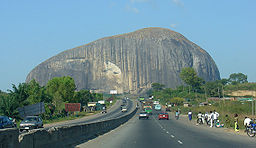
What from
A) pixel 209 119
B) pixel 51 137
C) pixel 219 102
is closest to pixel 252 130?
pixel 51 137

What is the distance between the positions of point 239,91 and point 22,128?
388 ft

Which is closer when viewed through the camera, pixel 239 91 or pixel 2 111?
pixel 2 111

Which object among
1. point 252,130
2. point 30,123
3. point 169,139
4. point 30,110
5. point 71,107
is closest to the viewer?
point 169,139

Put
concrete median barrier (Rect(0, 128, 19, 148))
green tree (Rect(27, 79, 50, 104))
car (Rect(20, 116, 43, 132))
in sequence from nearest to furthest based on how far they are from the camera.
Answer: concrete median barrier (Rect(0, 128, 19, 148)), car (Rect(20, 116, 43, 132)), green tree (Rect(27, 79, 50, 104))

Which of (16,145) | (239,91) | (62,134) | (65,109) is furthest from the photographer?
(239,91)

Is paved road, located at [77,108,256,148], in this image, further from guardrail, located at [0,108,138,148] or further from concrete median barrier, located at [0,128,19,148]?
concrete median barrier, located at [0,128,19,148]

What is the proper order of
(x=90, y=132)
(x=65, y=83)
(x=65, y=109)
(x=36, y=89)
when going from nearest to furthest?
(x=90, y=132), (x=36, y=89), (x=65, y=109), (x=65, y=83)

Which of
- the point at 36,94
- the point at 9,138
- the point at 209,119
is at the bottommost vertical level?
the point at 209,119

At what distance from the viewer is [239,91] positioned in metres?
138

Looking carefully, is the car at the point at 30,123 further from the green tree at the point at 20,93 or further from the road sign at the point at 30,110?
the green tree at the point at 20,93

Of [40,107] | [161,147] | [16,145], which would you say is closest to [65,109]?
[40,107]

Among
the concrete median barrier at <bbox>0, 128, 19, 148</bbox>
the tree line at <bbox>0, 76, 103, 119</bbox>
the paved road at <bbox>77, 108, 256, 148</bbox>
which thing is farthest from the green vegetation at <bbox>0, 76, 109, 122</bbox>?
the concrete median barrier at <bbox>0, 128, 19, 148</bbox>

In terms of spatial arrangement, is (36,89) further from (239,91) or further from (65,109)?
(239,91)

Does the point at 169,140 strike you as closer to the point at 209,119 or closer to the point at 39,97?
the point at 209,119
